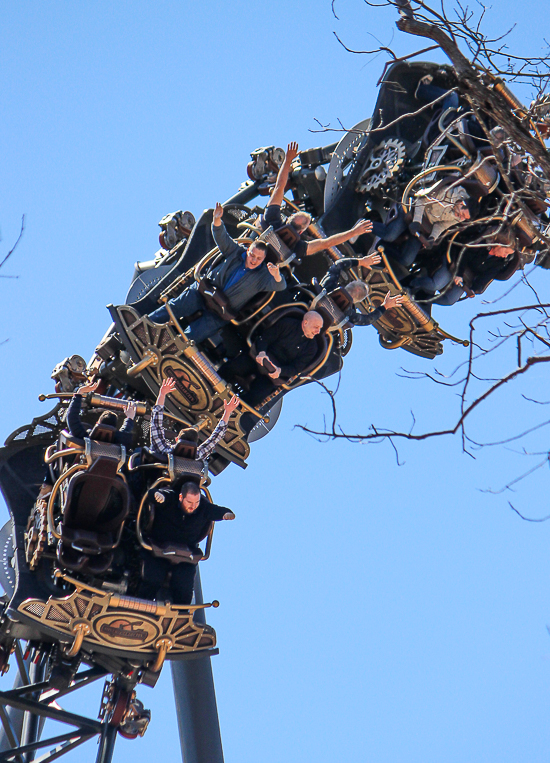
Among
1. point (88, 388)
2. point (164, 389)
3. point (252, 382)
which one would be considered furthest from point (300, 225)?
point (88, 388)

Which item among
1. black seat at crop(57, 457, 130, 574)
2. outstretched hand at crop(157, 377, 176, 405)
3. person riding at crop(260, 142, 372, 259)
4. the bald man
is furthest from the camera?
the bald man

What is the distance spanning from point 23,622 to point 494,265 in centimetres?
746

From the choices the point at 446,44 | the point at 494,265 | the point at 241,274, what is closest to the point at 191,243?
the point at 241,274

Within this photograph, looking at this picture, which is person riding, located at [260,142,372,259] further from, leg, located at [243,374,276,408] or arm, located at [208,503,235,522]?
arm, located at [208,503,235,522]

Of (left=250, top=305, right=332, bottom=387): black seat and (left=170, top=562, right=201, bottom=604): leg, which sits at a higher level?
(left=250, top=305, right=332, bottom=387): black seat

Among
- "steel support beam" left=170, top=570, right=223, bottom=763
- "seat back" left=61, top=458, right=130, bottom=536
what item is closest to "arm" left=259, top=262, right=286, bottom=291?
"seat back" left=61, top=458, right=130, bottom=536

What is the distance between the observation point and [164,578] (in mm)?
9867

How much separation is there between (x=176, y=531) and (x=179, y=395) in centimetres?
196

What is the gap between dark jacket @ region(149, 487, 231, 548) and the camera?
9.78 metres

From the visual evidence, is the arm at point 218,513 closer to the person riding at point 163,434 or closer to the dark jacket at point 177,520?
the dark jacket at point 177,520

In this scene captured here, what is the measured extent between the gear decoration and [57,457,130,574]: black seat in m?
5.53

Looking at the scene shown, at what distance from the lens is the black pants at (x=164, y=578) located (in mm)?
9750

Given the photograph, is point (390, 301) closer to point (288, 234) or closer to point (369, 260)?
point (369, 260)

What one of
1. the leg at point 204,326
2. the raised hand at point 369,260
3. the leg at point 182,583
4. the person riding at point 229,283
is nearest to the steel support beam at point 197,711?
the leg at point 182,583
